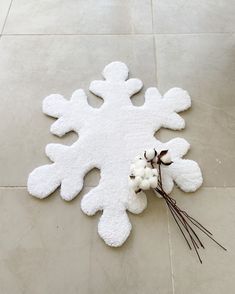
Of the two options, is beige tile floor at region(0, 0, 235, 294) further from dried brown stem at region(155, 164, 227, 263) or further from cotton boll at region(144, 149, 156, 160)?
cotton boll at region(144, 149, 156, 160)

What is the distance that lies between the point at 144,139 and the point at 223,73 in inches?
16.3

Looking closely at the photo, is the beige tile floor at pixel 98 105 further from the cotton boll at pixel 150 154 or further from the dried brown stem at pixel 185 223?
the cotton boll at pixel 150 154

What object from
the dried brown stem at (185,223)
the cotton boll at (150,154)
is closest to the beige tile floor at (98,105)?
the dried brown stem at (185,223)

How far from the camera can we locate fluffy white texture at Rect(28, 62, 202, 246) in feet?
2.90

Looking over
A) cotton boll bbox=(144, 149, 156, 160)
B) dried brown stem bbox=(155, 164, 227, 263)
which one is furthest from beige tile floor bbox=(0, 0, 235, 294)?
cotton boll bbox=(144, 149, 156, 160)

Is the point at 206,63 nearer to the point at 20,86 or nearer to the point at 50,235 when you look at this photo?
the point at 20,86

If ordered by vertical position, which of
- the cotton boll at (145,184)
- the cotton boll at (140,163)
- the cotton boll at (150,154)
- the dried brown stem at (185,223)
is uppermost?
the cotton boll at (150,154)

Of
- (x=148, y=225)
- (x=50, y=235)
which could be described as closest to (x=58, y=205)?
(x=50, y=235)

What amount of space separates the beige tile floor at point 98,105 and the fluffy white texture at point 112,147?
0.03 m

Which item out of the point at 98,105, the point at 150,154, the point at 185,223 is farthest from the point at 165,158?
the point at 98,105

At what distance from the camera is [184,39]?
1262mm

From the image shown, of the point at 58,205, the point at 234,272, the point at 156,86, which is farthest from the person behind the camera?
the point at 156,86

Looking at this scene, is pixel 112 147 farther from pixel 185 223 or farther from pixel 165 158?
pixel 185 223

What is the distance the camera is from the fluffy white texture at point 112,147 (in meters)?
0.89
